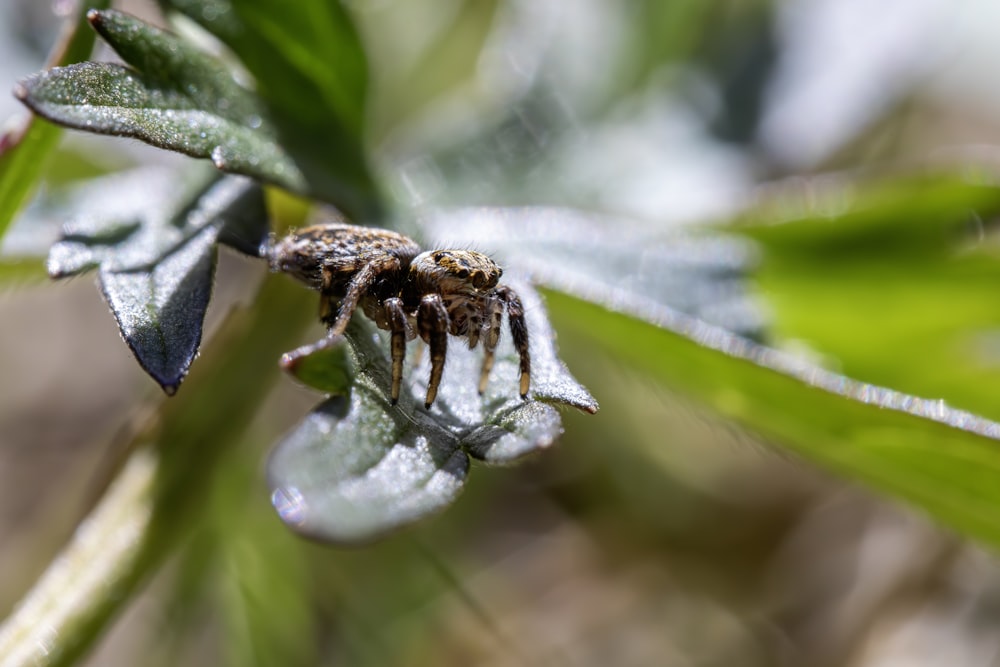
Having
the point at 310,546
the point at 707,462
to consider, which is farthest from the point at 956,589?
the point at 310,546

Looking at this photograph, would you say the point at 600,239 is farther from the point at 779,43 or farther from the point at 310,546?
the point at 779,43

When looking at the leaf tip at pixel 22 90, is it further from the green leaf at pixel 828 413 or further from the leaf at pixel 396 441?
the green leaf at pixel 828 413

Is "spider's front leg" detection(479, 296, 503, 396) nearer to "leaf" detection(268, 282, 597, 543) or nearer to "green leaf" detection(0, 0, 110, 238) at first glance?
"leaf" detection(268, 282, 597, 543)

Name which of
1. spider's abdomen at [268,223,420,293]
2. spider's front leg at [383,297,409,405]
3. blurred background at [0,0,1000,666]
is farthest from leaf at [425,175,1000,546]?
spider's front leg at [383,297,409,405]

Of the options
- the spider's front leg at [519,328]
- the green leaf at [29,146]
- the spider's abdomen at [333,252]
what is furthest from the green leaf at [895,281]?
the green leaf at [29,146]

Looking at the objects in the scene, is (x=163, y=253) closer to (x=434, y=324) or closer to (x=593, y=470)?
(x=434, y=324)
